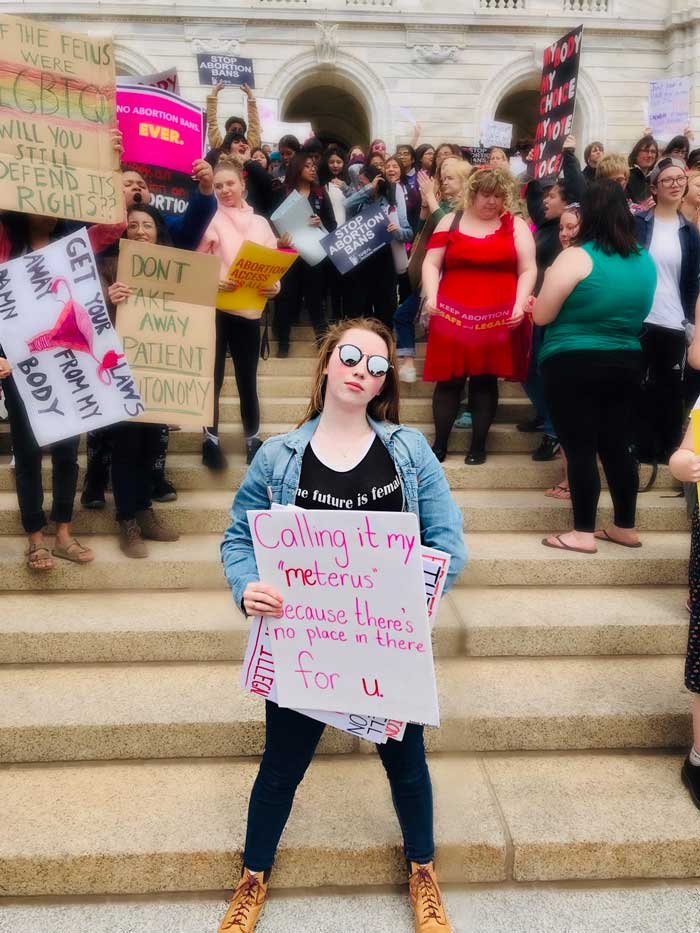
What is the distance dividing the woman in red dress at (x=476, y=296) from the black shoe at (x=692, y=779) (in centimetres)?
215

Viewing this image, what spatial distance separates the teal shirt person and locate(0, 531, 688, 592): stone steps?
101 centimetres

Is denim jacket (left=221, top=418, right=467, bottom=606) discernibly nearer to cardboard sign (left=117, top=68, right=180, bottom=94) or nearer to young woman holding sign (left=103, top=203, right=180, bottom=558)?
young woman holding sign (left=103, top=203, right=180, bottom=558)

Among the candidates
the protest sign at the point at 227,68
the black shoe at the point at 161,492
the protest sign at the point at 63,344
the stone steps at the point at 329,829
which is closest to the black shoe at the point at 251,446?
the black shoe at the point at 161,492

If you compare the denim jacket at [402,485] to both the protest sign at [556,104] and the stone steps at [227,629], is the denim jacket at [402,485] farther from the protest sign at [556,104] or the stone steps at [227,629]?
the protest sign at [556,104]

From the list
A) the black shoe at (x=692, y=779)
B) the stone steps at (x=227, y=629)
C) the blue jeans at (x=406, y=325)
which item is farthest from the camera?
the blue jeans at (x=406, y=325)

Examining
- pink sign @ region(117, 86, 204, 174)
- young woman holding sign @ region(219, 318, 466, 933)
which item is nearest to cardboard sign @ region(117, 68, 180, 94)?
pink sign @ region(117, 86, 204, 174)

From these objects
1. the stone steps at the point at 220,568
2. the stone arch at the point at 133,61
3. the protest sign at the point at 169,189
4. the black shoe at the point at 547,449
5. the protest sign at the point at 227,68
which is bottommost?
the stone steps at the point at 220,568

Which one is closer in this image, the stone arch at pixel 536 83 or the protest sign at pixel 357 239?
the protest sign at pixel 357 239

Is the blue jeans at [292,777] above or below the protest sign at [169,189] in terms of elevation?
below

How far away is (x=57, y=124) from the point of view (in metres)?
3.18

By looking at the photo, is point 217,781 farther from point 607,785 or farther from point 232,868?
point 607,785

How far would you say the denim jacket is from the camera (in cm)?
183

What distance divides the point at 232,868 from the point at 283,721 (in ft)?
2.26

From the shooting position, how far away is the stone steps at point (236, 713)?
2.57 metres
